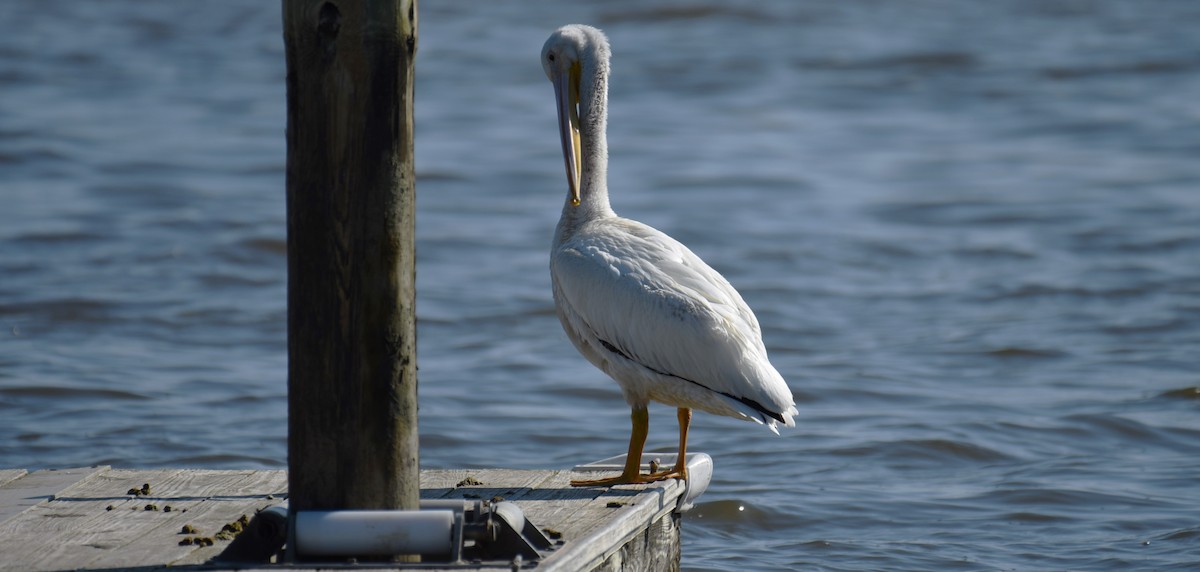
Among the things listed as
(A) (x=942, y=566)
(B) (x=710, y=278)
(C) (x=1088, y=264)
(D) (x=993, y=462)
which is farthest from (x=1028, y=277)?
(B) (x=710, y=278)

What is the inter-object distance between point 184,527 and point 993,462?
417 centimetres

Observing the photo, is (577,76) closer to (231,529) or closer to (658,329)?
(658,329)

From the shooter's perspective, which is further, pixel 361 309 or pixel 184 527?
pixel 184 527

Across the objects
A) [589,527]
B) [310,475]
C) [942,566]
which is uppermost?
[310,475]

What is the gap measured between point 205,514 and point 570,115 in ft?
6.09

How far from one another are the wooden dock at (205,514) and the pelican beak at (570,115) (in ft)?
3.49

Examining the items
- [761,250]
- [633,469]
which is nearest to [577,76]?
[633,469]

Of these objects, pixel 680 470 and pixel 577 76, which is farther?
pixel 577 76

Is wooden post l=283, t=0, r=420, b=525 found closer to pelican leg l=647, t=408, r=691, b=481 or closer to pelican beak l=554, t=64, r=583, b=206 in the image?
pelican leg l=647, t=408, r=691, b=481

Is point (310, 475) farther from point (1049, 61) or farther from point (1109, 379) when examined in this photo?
point (1049, 61)

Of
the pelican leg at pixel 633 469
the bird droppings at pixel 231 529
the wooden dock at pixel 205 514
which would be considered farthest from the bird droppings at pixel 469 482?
the bird droppings at pixel 231 529

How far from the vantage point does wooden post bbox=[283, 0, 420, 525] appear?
3.40 metres

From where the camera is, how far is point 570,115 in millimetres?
5227

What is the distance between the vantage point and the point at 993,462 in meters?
7.01
